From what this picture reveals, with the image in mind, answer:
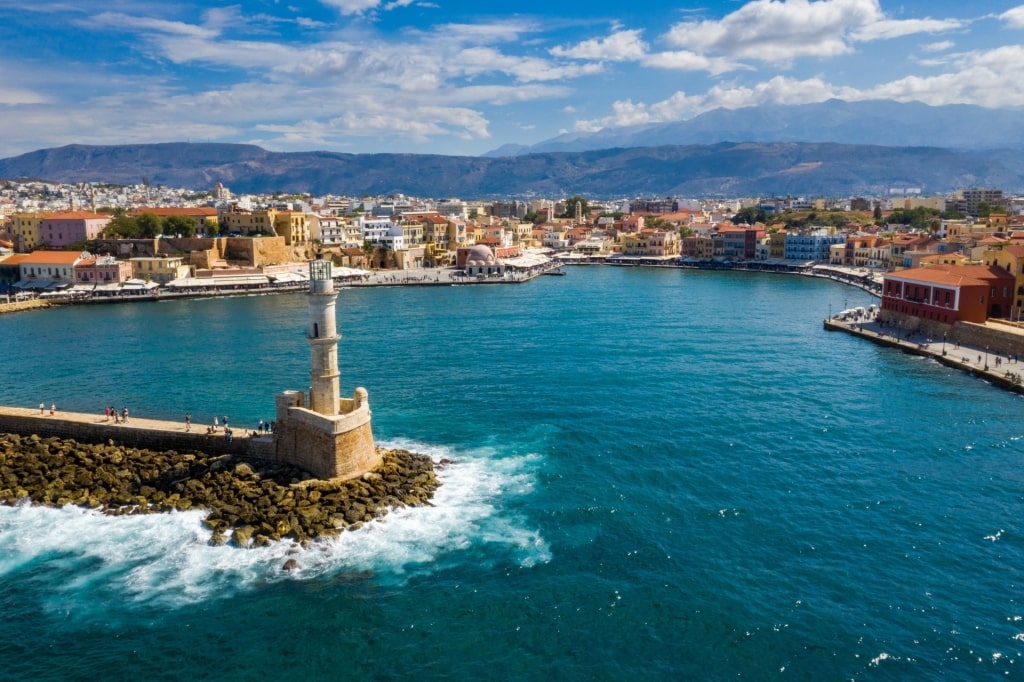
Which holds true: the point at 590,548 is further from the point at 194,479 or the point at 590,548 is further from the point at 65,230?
the point at 65,230

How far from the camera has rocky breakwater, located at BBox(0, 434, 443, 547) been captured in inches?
755

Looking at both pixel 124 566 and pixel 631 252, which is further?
pixel 631 252

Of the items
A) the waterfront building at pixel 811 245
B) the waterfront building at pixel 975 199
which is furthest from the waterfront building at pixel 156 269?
the waterfront building at pixel 975 199

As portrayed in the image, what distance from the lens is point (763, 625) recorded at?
15250 millimetres

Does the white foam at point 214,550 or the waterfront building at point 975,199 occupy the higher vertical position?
the waterfront building at point 975,199

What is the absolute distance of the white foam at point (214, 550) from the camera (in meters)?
16.9

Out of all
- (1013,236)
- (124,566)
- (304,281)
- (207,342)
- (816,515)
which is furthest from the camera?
(304,281)

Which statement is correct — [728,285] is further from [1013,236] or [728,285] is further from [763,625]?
[763,625]

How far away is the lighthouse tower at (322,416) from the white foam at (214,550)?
238 centimetres

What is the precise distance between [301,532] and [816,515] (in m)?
13.0

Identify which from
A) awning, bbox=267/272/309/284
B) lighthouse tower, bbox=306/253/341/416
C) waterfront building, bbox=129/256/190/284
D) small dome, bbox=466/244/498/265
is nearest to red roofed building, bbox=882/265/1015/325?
lighthouse tower, bbox=306/253/341/416

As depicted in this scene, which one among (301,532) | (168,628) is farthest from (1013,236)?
(168,628)

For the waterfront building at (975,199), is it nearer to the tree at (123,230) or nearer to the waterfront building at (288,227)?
the waterfront building at (288,227)

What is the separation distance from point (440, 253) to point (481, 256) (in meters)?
9.40
